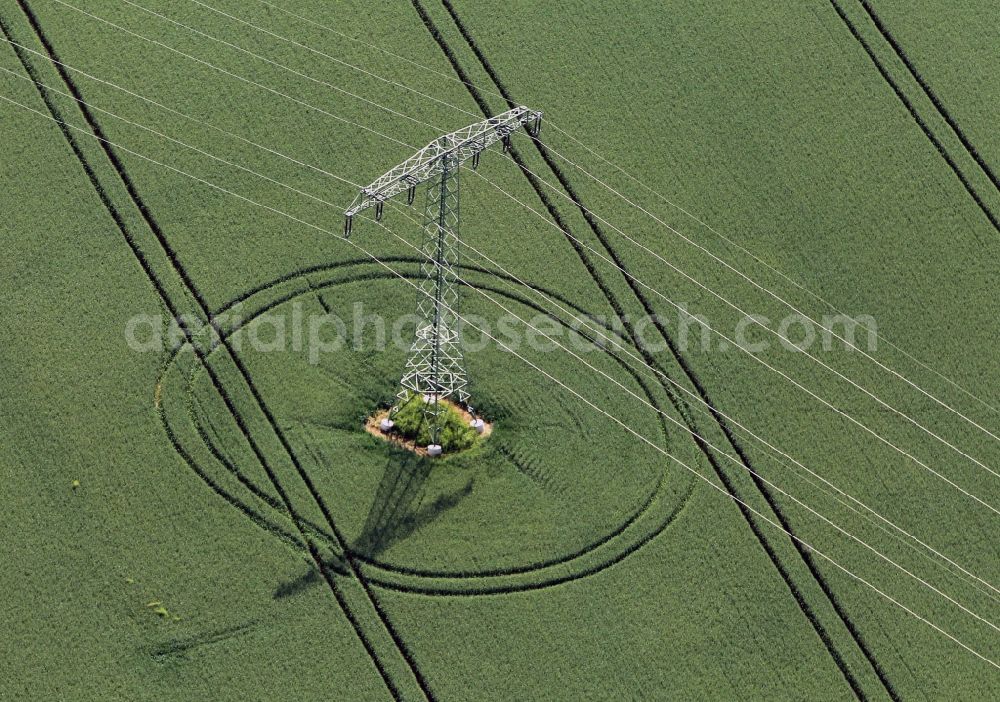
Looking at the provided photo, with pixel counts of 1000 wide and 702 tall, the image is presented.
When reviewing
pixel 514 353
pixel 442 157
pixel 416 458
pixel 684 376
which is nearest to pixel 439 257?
pixel 442 157

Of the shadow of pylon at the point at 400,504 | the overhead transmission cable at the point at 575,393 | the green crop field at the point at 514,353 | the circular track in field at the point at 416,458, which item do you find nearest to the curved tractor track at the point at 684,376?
the green crop field at the point at 514,353

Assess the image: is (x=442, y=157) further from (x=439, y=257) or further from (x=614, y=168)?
(x=614, y=168)

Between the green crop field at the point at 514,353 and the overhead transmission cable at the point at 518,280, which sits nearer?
the green crop field at the point at 514,353

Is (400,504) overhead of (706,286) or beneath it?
overhead

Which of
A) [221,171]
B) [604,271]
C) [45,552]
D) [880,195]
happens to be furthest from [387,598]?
[880,195]

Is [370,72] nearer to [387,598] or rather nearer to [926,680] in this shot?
[387,598]

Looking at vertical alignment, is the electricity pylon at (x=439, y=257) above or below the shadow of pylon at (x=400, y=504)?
above

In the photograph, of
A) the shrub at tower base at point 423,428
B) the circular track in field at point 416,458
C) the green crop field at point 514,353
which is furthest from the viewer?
the shrub at tower base at point 423,428

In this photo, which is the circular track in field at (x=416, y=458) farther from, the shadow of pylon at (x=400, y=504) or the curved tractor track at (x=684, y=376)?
the curved tractor track at (x=684, y=376)
